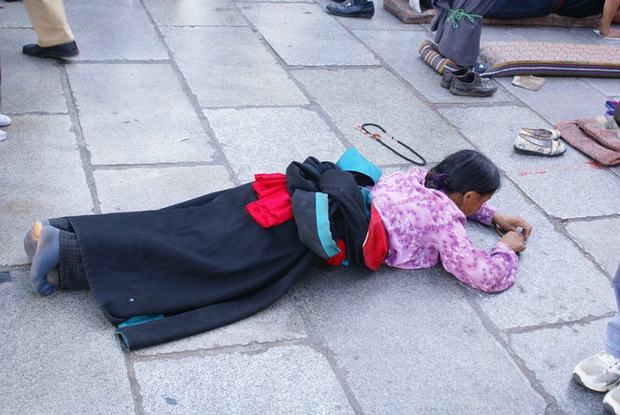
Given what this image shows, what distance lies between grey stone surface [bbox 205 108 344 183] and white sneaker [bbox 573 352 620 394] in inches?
65.1

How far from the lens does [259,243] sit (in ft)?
8.71

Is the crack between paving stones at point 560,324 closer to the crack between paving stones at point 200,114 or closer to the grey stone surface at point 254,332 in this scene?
the grey stone surface at point 254,332

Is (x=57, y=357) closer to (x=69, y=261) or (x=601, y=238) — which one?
(x=69, y=261)

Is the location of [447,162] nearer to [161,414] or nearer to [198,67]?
[161,414]

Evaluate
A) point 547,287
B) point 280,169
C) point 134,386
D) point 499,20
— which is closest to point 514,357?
point 547,287

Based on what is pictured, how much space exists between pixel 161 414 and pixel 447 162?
1.46 metres

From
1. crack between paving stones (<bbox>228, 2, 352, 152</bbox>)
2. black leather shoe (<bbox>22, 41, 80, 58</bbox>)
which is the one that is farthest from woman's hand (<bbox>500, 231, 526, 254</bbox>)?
black leather shoe (<bbox>22, 41, 80, 58</bbox>)

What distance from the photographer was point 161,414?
7.21 feet

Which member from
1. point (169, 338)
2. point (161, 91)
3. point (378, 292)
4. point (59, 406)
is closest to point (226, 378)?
point (169, 338)

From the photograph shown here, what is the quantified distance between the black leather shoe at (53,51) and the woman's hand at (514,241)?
2.76 metres

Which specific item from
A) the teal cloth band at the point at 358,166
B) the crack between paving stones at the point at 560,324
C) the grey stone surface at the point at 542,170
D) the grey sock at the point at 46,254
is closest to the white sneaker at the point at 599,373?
the crack between paving stones at the point at 560,324

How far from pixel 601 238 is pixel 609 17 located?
330 cm

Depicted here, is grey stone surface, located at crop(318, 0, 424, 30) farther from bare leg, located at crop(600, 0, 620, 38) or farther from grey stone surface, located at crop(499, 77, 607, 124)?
bare leg, located at crop(600, 0, 620, 38)

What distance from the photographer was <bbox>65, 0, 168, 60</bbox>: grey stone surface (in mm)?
4617
